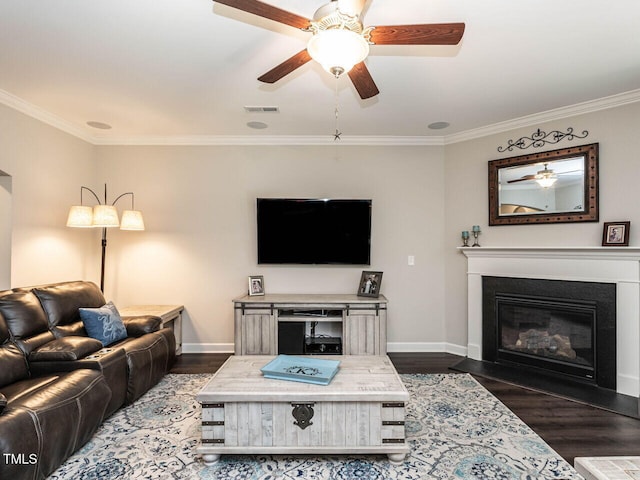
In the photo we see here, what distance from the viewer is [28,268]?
10.9 ft

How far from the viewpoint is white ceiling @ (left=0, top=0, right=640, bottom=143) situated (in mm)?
2000

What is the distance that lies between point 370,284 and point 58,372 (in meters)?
2.98

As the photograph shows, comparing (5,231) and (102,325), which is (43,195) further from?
(102,325)

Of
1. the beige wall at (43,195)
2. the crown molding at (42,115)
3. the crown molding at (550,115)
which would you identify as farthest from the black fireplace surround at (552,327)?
the crown molding at (42,115)

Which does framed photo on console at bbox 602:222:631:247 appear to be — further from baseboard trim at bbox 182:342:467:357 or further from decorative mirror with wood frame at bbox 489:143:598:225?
baseboard trim at bbox 182:342:467:357

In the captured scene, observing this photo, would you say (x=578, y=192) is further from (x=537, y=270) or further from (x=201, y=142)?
(x=201, y=142)

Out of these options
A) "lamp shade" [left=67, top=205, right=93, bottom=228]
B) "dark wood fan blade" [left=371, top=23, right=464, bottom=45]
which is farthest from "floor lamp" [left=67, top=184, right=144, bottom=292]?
"dark wood fan blade" [left=371, top=23, right=464, bottom=45]

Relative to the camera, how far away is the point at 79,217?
3455 millimetres

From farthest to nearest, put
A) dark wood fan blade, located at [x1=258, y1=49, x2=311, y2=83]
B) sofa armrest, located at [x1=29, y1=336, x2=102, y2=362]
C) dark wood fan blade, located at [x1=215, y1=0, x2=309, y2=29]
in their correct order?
sofa armrest, located at [x1=29, y1=336, x2=102, y2=362] → dark wood fan blade, located at [x1=258, y1=49, x2=311, y2=83] → dark wood fan blade, located at [x1=215, y1=0, x2=309, y2=29]

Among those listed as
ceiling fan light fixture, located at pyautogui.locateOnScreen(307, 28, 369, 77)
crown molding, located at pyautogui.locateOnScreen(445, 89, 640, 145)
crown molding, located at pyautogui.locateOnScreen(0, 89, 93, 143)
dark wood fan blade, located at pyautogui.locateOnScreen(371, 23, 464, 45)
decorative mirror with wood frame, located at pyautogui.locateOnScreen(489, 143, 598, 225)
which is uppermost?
crown molding, located at pyautogui.locateOnScreen(445, 89, 640, 145)

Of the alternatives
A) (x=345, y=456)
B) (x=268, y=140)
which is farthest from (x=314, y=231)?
(x=345, y=456)

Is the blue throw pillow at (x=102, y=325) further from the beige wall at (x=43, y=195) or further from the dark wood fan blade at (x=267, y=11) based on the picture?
the dark wood fan blade at (x=267, y=11)

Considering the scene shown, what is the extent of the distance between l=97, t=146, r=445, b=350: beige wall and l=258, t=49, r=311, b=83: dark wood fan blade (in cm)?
215

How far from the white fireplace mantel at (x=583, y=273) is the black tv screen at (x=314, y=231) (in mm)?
1256
